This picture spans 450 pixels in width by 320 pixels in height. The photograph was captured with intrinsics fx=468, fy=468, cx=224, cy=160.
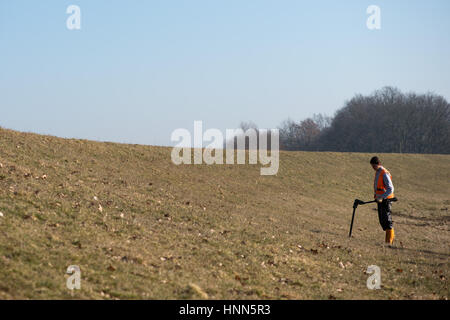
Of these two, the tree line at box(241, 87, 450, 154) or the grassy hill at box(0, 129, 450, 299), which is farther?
the tree line at box(241, 87, 450, 154)

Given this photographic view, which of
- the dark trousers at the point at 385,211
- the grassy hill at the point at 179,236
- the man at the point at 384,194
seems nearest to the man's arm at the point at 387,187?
the man at the point at 384,194

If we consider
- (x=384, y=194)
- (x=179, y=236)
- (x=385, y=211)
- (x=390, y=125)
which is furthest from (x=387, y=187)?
(x=390, y=125)

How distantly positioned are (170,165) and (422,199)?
1725cm

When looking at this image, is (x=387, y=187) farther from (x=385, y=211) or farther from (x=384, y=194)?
(x=385, y=211)

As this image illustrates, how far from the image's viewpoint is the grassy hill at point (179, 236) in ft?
25.8

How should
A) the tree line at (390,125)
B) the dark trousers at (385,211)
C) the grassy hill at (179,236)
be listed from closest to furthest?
the grassy hill at (179,236) < the dark trousers at (385,211) < the tree line at (390,125)

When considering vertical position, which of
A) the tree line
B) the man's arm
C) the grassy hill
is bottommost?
the grassy hill

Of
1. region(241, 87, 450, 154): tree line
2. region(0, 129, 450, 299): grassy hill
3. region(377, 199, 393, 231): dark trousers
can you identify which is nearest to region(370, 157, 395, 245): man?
region(377, 199, 393, 231): dark trousers

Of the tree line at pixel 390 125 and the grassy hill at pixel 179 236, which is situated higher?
the tree line at pixel 390 125

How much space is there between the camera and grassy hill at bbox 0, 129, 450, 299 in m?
7.87

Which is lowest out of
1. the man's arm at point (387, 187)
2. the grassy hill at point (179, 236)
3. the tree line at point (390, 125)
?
the grassy hill at point (179, 236)

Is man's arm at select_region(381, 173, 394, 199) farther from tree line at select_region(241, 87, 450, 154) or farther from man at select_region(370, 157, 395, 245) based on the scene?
tree line at select_region(241, 87, 450, 154)

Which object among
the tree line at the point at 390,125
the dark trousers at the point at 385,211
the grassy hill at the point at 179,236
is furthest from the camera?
the tree line at the point at 390,125

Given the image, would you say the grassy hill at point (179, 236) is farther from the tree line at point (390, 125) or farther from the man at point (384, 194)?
the tree line at point (390, 125)
